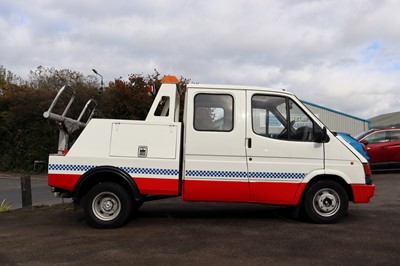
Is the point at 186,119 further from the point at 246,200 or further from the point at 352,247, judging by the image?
the point at 352,247

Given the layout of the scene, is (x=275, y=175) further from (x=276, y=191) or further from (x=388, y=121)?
(x=388, y=121)

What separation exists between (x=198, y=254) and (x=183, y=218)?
239cm

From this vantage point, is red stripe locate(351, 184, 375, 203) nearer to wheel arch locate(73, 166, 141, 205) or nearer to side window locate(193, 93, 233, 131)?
side window locate(193, 93, 233, 131)

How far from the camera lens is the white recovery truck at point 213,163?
23.0 ft

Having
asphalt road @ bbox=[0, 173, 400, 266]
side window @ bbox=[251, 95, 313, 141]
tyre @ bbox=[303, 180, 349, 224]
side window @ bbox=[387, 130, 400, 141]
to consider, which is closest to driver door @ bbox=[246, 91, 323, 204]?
side window @ bbox=[251, 95, 313, 141]

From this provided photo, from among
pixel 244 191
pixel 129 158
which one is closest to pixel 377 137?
pixel 244 191

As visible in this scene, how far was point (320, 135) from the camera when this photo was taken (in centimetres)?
714

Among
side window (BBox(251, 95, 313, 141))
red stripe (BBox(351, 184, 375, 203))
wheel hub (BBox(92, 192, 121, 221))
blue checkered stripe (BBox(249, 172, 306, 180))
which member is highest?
side window (BBox(251, 95, 313, 141))

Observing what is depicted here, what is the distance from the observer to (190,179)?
23.0 feet

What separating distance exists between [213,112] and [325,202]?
2.41m

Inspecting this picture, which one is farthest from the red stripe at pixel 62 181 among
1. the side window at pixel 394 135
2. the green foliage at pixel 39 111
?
the green foliage at pixel 39 111

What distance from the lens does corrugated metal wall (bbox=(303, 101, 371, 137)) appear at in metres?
26.4

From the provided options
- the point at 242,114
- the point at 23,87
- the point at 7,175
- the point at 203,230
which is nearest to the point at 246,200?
the point at 203,230

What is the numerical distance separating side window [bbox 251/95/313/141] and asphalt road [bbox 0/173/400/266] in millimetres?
1529
